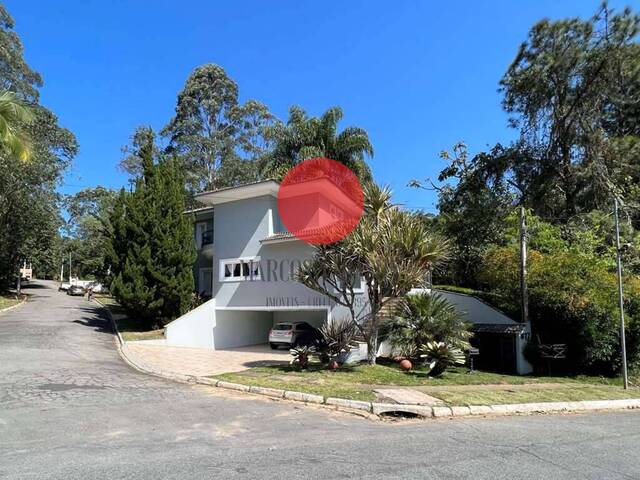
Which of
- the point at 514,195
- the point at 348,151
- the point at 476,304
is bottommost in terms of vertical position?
the point at 476,304

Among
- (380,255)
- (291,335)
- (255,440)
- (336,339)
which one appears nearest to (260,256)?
(291,335)

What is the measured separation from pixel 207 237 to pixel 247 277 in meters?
8.04

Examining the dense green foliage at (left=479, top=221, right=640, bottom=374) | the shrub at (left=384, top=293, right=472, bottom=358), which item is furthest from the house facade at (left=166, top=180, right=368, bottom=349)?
the dense green foliage at (left=479, top=221, right=640, bottom=374)

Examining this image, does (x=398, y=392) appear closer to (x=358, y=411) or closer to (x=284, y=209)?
(x=358, y=411)

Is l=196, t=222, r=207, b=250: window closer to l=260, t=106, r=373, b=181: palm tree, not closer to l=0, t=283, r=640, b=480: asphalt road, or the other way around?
l=260, t=106, r=373, b=181: palm tree

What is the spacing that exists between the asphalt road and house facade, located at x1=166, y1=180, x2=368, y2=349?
9.53 meters

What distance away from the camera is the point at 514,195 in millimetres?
28328

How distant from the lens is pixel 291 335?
2117cm

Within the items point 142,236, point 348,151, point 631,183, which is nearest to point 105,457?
point 142,236

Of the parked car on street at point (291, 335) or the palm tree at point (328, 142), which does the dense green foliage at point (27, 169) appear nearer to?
the palm tree at point (328, 142)

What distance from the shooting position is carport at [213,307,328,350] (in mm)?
22938

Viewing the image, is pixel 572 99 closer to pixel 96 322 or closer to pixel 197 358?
pixel 197 358

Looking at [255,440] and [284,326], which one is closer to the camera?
[255,440]

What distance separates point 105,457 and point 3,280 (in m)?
44.9
